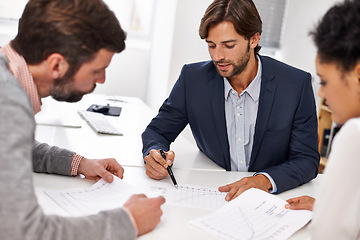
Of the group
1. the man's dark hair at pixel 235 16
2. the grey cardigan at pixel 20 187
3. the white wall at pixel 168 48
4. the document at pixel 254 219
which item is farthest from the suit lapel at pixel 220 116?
the white wall at pixel 168 48

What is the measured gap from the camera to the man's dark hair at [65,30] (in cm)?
106

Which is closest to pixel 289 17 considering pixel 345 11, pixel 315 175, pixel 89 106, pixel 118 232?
pixel 89 106

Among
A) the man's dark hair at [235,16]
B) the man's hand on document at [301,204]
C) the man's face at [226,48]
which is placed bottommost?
the man's hand on document at [301,204]

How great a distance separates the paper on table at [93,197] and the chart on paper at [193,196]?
113 mm

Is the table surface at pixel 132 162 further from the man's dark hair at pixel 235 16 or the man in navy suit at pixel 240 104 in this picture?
the man's dark hair at pixel 235 16

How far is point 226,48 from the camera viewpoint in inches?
73.3

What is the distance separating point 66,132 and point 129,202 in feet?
3.37

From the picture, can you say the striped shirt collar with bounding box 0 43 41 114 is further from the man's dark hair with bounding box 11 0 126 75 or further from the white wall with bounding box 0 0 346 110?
the white wall with bounding box 0 0 346 110

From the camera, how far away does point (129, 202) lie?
44.0 inches

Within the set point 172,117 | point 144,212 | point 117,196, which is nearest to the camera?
point 144,212

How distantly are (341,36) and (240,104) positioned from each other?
3.10 feet

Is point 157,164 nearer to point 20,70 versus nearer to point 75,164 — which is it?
point 75,164

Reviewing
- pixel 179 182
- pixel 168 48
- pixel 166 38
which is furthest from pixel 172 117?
pixel 166 38

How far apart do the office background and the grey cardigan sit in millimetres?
2962
